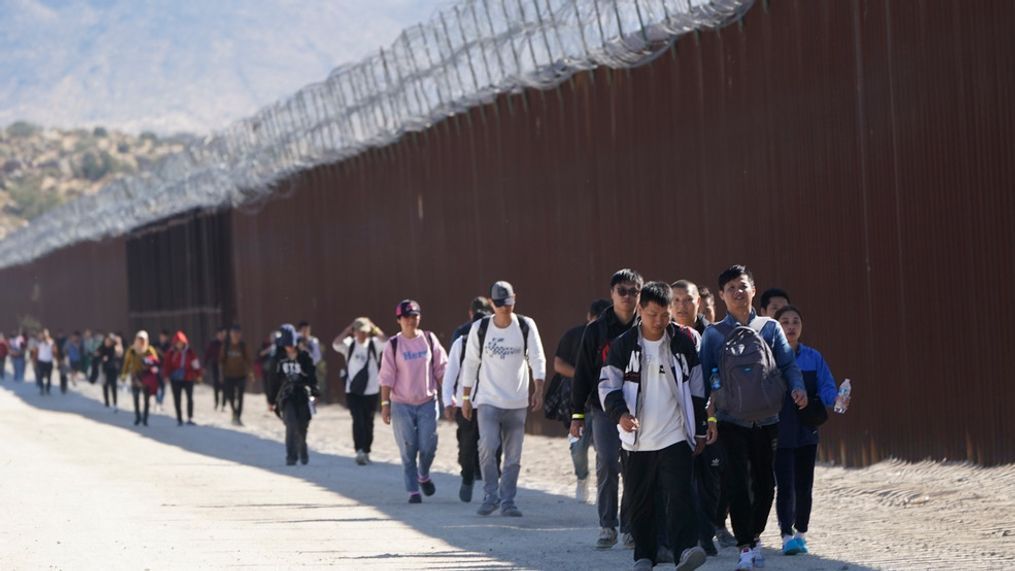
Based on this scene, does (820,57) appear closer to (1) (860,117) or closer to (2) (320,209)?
(1) (860,117)

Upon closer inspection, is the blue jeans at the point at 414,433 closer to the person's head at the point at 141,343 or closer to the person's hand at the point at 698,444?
the person's hand at the point at 698,444

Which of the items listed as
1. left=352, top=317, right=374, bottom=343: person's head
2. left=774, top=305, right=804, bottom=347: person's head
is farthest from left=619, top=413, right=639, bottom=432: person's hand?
left=352, top=317, right=374, bottom=343: person's head

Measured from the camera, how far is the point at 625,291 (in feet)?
34.4

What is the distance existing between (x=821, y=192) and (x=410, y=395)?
4221 millimetres

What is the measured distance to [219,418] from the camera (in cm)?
3206

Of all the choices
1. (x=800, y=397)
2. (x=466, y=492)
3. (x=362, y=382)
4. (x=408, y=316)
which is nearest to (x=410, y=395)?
(x=408, y=316)

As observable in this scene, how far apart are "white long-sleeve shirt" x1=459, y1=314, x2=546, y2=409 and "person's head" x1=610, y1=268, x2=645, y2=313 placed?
2675 millimetres

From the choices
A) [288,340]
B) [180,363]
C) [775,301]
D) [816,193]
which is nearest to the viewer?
[775,301]

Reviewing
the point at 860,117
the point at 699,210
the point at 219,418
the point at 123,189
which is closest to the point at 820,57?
the point at 860,117

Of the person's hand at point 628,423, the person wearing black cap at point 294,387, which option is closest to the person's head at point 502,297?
the person's hand at point 628,423

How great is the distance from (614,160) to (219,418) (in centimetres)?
1321

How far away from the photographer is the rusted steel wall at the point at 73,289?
2514 inches

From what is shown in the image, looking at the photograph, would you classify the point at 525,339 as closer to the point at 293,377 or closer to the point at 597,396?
the point at 597,396

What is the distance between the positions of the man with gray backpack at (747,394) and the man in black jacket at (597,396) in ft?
2.08
